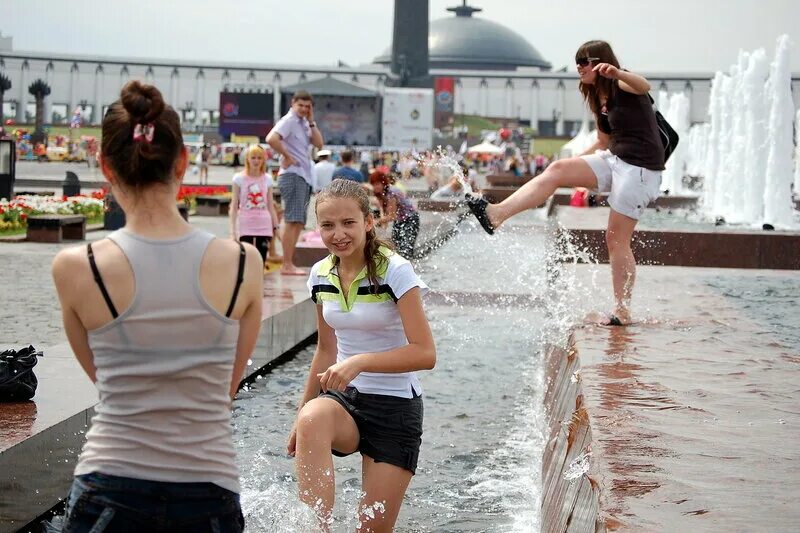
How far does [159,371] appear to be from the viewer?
220 centimetres

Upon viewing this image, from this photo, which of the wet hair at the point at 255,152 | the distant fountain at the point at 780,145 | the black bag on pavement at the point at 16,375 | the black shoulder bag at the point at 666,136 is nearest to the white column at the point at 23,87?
the distant fountain at the point at 780,145

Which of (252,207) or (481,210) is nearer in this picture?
(481,210)

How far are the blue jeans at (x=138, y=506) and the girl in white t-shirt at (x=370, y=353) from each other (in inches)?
43.3

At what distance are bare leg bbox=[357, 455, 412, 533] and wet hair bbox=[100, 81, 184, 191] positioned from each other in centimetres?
141

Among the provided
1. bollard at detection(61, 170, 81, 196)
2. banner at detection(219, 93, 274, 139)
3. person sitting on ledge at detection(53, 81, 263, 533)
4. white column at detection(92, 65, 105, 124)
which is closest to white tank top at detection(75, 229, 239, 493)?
person sitting on ledge at detection(53, 81, 263, 533)

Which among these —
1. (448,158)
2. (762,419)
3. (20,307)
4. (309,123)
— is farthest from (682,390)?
(309,123)

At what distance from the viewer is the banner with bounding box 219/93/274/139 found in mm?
71938

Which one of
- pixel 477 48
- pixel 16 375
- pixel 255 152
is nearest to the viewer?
pixel 16 375

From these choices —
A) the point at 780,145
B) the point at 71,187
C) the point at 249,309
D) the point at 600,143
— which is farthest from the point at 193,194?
A: the point at 249,309

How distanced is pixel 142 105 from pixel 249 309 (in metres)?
0.41

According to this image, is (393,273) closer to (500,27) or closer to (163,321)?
(163,321)

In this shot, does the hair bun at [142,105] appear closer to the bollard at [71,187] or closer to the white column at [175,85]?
the bollard at [71,187]

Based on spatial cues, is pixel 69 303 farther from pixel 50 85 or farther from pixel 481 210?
A: pixel 50 85

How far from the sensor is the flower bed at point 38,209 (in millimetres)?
16359
